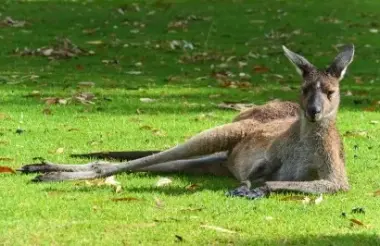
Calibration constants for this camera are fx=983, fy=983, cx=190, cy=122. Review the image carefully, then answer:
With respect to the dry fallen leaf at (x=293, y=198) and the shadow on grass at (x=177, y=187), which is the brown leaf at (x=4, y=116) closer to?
the shadow on grass at (x=177, y=187)

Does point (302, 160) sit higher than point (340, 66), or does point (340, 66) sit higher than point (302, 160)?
point (340, 66)

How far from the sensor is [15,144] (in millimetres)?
8961

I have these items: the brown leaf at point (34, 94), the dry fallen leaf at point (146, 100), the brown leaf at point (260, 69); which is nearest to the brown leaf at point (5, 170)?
the brown leaf at point (34, 94)

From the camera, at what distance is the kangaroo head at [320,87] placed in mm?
7242

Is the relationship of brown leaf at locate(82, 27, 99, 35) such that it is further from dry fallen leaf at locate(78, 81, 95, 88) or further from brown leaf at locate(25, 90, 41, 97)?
brown leaf at locate(25, 90, 41, 97)

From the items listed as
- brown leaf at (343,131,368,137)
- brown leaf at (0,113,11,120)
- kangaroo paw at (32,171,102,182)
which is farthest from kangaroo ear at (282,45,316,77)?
brown leaf at (0,113,11,120)

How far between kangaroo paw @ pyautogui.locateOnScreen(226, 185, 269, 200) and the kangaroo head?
2.16ft

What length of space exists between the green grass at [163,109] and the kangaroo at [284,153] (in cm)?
15

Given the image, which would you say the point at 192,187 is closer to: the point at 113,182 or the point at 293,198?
the point at 113,182

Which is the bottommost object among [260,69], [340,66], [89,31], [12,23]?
[260,69]

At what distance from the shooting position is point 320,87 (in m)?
7.29

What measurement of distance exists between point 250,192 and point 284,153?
0.64 m

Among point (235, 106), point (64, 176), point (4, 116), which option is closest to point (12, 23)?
point (235, 106)

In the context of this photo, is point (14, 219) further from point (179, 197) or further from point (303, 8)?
point (303, 8)
